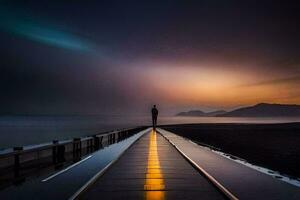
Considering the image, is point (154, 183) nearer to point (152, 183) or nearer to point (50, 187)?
point (152, 183)

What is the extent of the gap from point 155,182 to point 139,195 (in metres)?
2.08

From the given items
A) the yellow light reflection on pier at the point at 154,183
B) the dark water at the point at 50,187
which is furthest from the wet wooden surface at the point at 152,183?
the dark water at the point at 50,187

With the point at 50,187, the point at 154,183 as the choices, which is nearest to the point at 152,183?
the point at 154,183

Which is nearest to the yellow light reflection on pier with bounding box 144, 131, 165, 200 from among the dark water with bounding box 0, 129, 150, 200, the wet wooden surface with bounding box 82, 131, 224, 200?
the wet wooden surface with bounding box 82, 131, 224, 200

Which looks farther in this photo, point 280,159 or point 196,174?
point 280,159

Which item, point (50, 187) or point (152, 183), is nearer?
point (50, 187)

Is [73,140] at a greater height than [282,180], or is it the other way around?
[73,140]

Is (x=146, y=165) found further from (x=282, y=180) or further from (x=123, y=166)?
(x=282, y=180)

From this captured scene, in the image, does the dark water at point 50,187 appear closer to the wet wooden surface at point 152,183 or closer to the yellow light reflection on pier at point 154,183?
the wet wooden surface at point 152,183

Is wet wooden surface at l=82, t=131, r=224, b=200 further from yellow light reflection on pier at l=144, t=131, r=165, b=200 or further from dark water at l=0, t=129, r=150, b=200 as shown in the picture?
dark water at l=0, t=129, r=150, b=200

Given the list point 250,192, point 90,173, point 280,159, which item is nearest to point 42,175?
point 90,173

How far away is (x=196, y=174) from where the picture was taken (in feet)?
42.9

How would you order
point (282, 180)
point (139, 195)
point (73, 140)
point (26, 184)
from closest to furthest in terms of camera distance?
point (139, 195)
point (26, 184)
point (282, 180)
point (73, 140)

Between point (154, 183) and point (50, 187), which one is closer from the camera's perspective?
point (50, 187)
